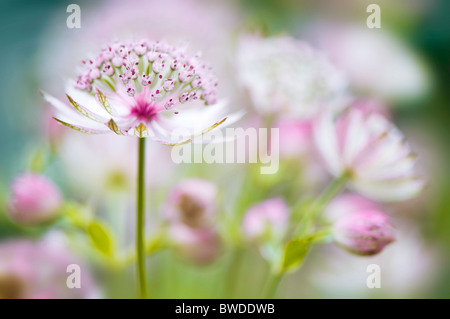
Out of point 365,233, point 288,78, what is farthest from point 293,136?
point 365,233

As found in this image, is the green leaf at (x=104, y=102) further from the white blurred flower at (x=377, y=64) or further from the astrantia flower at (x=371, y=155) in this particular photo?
the white blurred flower at (x=377, y=64)

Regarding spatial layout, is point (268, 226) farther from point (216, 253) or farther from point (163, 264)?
point (163, 264)

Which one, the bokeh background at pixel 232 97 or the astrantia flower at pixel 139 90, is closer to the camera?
the astrantia flower at pixel 139 90

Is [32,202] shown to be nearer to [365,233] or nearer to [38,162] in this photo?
[38,162]

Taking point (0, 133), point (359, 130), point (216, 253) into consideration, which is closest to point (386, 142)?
point (359, 130)

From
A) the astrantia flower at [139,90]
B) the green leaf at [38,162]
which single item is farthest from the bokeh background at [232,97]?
the astrantia flower at [139,90]

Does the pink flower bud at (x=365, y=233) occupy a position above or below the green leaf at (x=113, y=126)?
below
